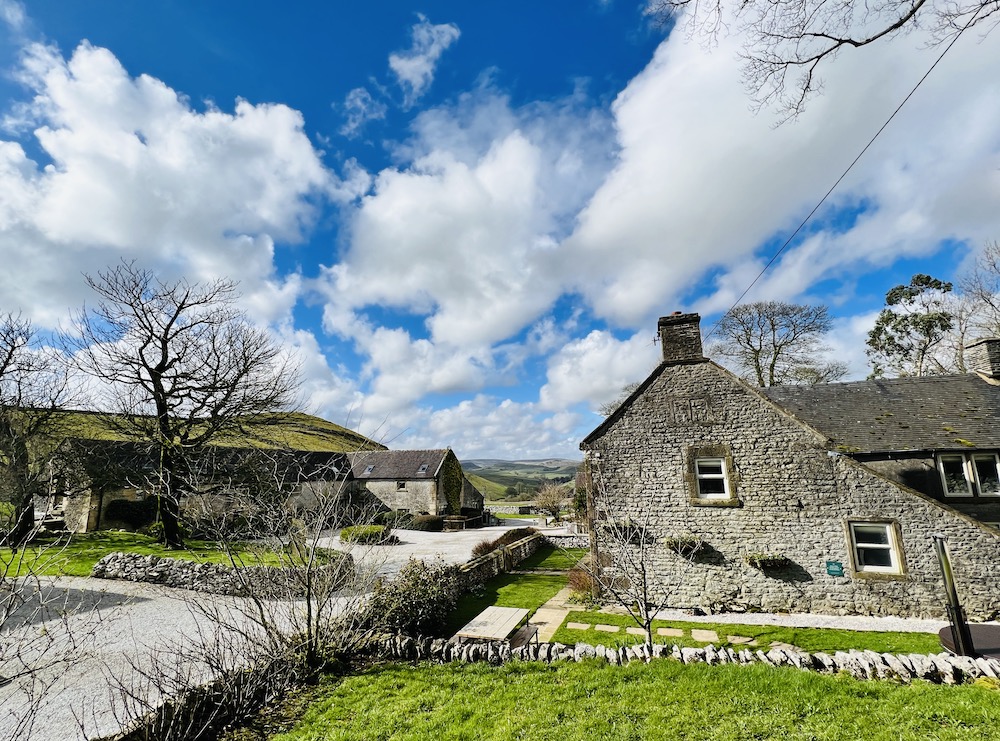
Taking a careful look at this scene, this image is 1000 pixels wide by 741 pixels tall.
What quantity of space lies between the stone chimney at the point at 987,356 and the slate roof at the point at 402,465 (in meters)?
33.9

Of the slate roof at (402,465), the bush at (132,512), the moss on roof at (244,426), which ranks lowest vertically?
the bush at (132,512)

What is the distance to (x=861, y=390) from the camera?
16.4 m

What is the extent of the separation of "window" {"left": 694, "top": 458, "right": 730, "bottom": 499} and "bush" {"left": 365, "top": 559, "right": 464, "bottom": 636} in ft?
25.3

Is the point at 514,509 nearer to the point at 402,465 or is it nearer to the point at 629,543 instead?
the point at 402,465

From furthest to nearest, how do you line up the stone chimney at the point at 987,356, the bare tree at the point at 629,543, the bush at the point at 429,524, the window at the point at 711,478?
the bush at the point at 429,524 → the stone chimney at the point at 987,356 → the window at the point at 711,478 → the bare tree at the point at 629,543

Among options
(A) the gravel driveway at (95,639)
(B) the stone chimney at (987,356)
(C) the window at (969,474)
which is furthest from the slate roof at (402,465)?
(B) the stone chimney at (987,356)

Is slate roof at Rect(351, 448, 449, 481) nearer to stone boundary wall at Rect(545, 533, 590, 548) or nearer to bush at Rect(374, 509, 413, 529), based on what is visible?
bush at Rect(374, 509, 413, 529)

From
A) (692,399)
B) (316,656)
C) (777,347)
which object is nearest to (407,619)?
(316,656)

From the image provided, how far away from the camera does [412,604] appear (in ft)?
36.5

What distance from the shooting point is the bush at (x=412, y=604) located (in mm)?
10380

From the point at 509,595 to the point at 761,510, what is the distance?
26.7 ft

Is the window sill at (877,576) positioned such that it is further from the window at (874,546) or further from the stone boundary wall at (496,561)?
the stone boundary wall at (496,561)

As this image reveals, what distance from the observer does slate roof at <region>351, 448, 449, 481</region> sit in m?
40.9

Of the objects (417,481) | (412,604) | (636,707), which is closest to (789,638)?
(636,707)
